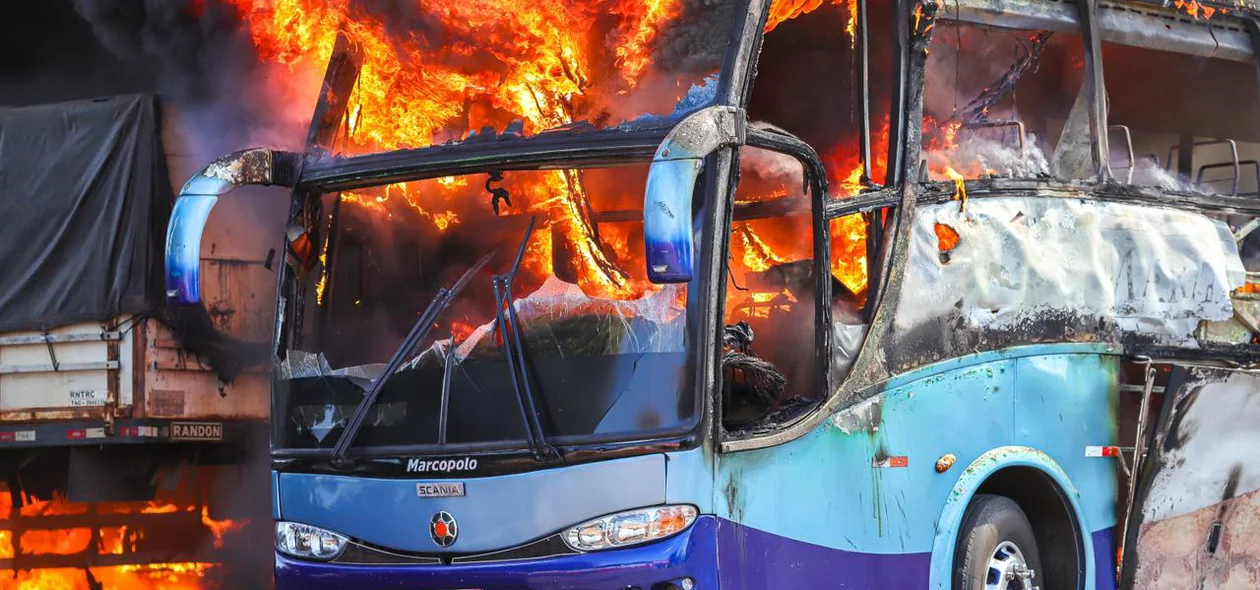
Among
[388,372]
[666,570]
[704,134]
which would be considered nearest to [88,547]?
[388,372]

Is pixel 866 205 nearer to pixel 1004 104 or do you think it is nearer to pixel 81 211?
pixel 1004 104

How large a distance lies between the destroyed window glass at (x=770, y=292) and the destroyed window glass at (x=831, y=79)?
278 millimetres

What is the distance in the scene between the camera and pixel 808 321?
6488 millimetres

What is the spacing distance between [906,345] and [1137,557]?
1988 millimetres

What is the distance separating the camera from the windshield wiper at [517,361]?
576cm

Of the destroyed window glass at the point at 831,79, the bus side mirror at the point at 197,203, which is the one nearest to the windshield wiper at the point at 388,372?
the bus side mirror at the point at 197,203

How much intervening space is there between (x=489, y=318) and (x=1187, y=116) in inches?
213

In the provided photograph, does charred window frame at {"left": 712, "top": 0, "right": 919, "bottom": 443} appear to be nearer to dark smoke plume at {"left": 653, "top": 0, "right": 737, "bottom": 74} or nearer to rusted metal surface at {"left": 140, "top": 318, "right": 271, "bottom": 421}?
dark smoke plume at {"left": 653, "top": 0, "right": 737, "bottom": 74}

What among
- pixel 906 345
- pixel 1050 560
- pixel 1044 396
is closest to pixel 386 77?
pixel 906 345

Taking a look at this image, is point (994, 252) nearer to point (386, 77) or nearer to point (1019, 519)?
point (1019, 519)

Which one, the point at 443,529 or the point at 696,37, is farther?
the point at 696,37

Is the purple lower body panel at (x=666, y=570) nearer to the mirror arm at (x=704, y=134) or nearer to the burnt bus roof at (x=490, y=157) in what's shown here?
the mirror arm at (x=704, y=134)

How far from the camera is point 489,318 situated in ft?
20.1

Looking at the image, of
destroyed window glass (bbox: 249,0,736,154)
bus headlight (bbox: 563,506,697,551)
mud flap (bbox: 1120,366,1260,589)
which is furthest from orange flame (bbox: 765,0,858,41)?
mud flap (bbox: 1120,366,1260,589)
